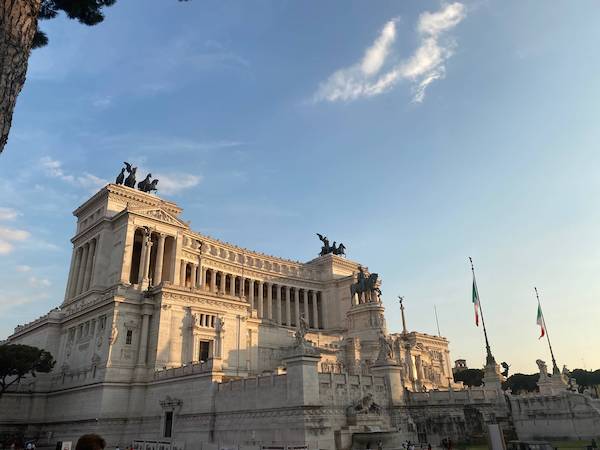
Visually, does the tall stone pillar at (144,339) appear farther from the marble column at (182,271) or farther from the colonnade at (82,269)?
the marble column at (182,271)

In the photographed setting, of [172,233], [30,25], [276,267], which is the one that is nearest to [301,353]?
[30,25]

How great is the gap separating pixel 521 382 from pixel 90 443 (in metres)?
124

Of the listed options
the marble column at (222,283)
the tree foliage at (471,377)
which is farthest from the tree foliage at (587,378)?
the marble column at (222,283)

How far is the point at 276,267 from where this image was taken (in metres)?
96.4

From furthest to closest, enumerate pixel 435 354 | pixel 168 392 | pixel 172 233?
pixel 435 354 < pixel 172 233 < pixel 168 392

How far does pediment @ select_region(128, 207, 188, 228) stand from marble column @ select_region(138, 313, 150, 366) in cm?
2084

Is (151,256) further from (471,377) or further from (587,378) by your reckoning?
(587,378)

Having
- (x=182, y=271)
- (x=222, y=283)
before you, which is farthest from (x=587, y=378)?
(x=182, y=271)

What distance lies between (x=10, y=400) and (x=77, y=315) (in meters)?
11.1

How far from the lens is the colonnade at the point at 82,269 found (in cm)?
6994

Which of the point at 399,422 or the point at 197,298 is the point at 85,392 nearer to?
the point at 197,298

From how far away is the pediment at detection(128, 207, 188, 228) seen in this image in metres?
67.3

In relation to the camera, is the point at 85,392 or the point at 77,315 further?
the point at 77,315

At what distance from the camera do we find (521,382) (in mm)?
111750
